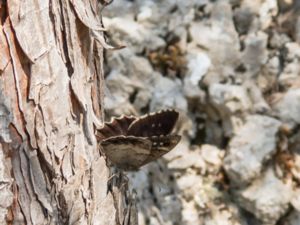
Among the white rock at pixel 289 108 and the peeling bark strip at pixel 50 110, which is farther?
the white rock at pixel 289 108

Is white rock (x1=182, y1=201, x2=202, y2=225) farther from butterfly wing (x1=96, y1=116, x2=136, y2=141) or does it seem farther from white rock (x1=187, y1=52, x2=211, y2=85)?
butterfly wing (x1=96, y1=116, x2=136, y2=141)

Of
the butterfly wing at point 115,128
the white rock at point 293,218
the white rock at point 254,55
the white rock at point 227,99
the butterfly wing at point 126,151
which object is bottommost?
the white rock at point 293,218

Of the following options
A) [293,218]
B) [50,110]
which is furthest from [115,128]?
[293,218]

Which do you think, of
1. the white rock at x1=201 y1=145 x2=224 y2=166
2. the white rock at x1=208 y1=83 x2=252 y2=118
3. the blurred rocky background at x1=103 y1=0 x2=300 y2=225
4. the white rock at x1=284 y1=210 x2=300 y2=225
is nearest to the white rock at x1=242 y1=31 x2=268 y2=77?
the blurred rocky background at x1=103 y1=0 x2=300 y2=225

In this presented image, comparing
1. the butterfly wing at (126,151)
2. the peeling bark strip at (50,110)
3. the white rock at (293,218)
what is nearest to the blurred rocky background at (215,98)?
the white rock at (293,218)

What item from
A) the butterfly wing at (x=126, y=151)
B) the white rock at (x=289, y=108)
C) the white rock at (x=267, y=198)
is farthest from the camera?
the white rock at (x=289, y=108)

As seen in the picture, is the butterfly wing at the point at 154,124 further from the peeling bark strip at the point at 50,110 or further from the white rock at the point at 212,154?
the white rock at the point at 212,154
